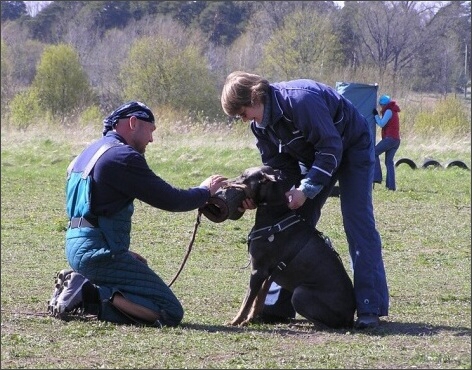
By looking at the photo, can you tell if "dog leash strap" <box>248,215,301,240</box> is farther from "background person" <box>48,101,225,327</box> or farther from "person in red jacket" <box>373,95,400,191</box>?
"person in red jacket" <box>373,95,400,191</box>

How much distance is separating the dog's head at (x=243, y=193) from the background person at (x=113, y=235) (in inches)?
4.0

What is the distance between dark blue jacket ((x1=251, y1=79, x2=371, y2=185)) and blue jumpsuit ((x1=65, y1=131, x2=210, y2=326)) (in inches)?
24.4

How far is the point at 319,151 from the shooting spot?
610 centimetres

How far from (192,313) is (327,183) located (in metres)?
1.46

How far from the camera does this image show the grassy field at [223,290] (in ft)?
16.9

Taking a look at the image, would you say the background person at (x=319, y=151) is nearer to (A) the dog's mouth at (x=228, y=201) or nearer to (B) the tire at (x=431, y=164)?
(A) the dog's mouth at (x=228, y=201)

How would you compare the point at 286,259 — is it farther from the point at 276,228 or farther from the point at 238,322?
the point at 238,322

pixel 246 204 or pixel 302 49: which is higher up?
pixel 246 204

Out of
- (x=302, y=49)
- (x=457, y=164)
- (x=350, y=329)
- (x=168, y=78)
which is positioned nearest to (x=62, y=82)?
(x=168, y=78)

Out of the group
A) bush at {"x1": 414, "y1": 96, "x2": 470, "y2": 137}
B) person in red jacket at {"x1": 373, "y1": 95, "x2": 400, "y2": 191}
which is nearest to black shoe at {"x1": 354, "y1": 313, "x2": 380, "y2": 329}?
person in red jacket at {"x1": 373, "y1": 95, "x2": 400, "y2": 191}

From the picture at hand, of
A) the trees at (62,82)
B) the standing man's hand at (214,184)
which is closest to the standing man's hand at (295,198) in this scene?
the standing man's hand at (214,184)

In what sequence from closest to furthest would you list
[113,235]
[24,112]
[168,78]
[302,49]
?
[113,235], [24,112], [168,78], [302,49]

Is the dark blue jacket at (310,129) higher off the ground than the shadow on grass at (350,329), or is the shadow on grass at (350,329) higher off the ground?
the dark blue jacket at (310,129)

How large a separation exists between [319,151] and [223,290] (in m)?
2.30
